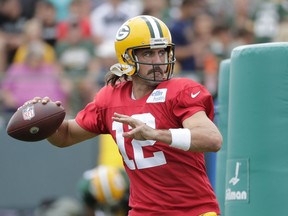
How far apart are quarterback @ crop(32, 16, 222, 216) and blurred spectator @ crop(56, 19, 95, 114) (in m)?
4.70

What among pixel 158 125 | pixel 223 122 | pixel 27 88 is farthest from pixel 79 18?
pixel 158 125

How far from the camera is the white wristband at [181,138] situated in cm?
483

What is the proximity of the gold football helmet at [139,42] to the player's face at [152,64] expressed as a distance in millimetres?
13

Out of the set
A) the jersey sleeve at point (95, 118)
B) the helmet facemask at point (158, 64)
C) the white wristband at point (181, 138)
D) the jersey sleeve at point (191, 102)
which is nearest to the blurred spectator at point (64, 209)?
the jersey sleeve at point (95, 118)

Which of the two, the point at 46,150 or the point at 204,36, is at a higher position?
the point at 204,36

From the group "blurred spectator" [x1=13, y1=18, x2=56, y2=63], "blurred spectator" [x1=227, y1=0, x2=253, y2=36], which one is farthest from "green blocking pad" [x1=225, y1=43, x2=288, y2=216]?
"blurred spectator" [x1=227, y1=0, x2=253, y2=36]

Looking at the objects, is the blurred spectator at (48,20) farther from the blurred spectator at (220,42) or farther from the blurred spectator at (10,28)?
the blurred spectator at (220,42)

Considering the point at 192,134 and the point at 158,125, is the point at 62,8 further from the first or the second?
the point at 192,134

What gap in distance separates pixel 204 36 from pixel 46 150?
2.51 meters

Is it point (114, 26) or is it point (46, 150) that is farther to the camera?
point (114, 26)

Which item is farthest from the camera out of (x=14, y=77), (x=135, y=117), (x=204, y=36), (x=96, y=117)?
(x=204, y=36)

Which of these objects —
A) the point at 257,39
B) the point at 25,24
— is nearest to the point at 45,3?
the point at 25,24

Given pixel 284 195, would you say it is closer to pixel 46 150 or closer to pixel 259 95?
pixel 259 95

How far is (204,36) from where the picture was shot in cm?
1116
